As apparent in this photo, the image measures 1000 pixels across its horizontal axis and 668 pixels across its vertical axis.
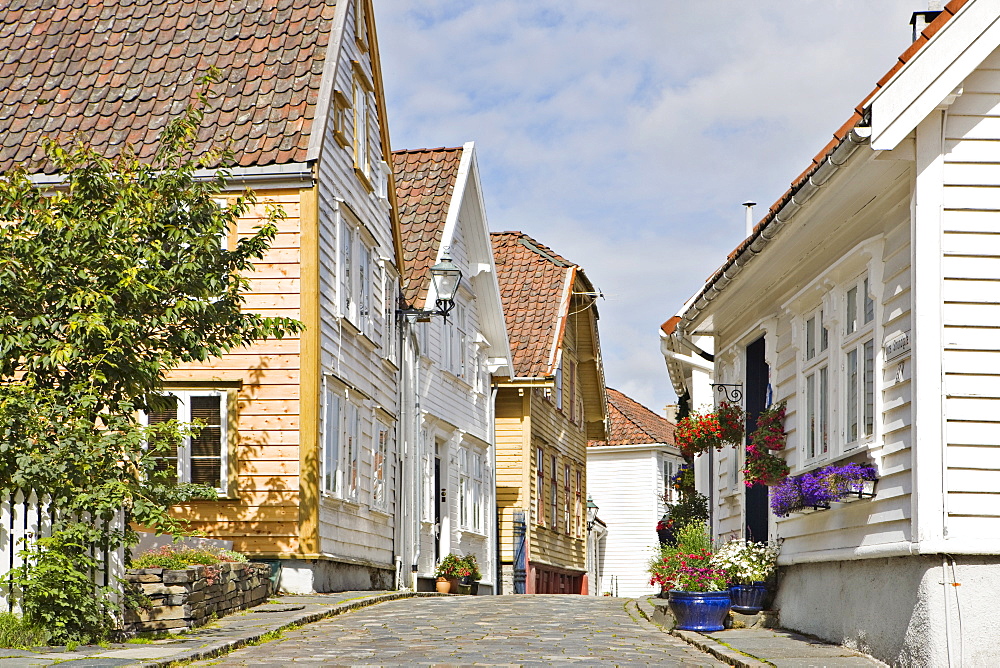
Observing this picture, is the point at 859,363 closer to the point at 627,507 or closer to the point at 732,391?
the point at 732,391

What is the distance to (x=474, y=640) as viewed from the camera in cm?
1162

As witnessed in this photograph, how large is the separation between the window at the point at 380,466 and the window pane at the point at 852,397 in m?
10.3

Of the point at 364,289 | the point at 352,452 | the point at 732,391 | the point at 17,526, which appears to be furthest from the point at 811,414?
the point at 364,289

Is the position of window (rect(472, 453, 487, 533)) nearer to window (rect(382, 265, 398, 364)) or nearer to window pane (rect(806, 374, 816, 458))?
window (rect(382, 265, 398, 364))

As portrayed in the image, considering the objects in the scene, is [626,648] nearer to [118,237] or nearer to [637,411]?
[118,237]

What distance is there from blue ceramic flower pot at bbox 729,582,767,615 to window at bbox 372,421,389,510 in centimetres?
800

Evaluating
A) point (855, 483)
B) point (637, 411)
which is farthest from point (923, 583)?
point (637, 411)

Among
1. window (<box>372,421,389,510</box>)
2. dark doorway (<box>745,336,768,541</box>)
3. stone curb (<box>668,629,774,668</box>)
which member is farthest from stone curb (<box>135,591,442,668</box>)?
dark doorway (<box>745,336,768,541</box>)

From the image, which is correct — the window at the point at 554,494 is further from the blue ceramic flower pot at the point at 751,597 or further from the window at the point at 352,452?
the blue ceramic flower pot at the point at 751,597

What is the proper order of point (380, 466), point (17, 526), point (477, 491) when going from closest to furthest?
point (17, 526) < point (380, 466) < point (477, 491)

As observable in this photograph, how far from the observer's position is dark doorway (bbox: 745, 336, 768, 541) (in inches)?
578

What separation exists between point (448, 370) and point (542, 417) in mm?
6120

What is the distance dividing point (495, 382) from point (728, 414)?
14.2 metres

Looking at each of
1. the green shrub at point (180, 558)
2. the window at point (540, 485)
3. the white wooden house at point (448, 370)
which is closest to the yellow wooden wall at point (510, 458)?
the white wooden house at point (448, 370)
